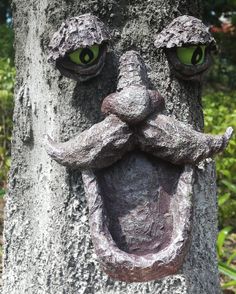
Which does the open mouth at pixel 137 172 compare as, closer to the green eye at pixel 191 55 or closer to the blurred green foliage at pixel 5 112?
the green eye at pixel 191 55

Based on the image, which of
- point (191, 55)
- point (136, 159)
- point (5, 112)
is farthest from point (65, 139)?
point (5, 112)

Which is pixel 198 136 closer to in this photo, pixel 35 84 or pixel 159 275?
pixel 159 275

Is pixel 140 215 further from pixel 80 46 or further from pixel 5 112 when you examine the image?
pixel 5 112

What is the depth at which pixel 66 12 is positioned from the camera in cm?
99

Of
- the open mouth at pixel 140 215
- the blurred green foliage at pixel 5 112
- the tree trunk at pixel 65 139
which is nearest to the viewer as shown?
the open mouth at pixel 140 215

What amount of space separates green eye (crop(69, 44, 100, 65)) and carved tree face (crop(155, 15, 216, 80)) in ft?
0.40

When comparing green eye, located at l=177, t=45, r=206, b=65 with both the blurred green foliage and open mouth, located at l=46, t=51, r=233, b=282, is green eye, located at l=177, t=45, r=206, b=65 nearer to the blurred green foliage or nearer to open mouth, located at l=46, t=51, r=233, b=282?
open mouth, located at l=46, t=51, r=233, b=282

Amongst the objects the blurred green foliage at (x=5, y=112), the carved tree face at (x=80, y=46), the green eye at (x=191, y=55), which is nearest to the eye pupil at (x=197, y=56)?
the green eye at (x=191, y=55)

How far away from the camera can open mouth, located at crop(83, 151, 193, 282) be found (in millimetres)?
894

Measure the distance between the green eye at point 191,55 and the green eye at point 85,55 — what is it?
0.16 m

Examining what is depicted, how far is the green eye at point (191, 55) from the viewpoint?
97 centimetres

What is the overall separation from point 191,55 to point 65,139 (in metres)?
0.28

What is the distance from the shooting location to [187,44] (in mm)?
959

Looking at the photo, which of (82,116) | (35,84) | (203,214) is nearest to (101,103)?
(82,116)
